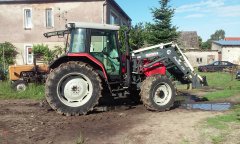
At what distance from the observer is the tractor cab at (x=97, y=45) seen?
948 cm

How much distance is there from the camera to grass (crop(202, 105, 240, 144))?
675 cm

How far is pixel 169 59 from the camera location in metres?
10.8

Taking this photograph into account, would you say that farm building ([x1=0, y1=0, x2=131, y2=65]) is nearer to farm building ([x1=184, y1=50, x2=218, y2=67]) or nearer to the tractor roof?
the tractor roof

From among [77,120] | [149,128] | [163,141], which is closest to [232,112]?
[149,128]

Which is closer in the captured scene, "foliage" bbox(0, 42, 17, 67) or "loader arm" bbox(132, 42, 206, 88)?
"loader arm" bbox(132, 42, 206, 88)

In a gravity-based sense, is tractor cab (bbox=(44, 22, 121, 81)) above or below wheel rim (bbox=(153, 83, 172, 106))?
above

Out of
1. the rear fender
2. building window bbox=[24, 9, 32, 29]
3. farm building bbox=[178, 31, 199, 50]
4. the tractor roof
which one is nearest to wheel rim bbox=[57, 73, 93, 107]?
the rear fender

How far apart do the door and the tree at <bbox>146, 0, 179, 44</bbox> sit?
19.3 m

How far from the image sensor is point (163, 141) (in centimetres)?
662

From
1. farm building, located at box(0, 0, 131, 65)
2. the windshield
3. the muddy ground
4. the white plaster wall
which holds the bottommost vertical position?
the muddy ground

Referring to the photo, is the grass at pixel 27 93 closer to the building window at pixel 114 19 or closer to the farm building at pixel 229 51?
the building window at pixel 114 19

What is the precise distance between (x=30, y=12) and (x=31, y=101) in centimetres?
1595

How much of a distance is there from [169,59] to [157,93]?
4.40 feet

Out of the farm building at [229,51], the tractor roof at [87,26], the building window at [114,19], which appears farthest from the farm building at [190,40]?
the tractor roof at [87,26]
